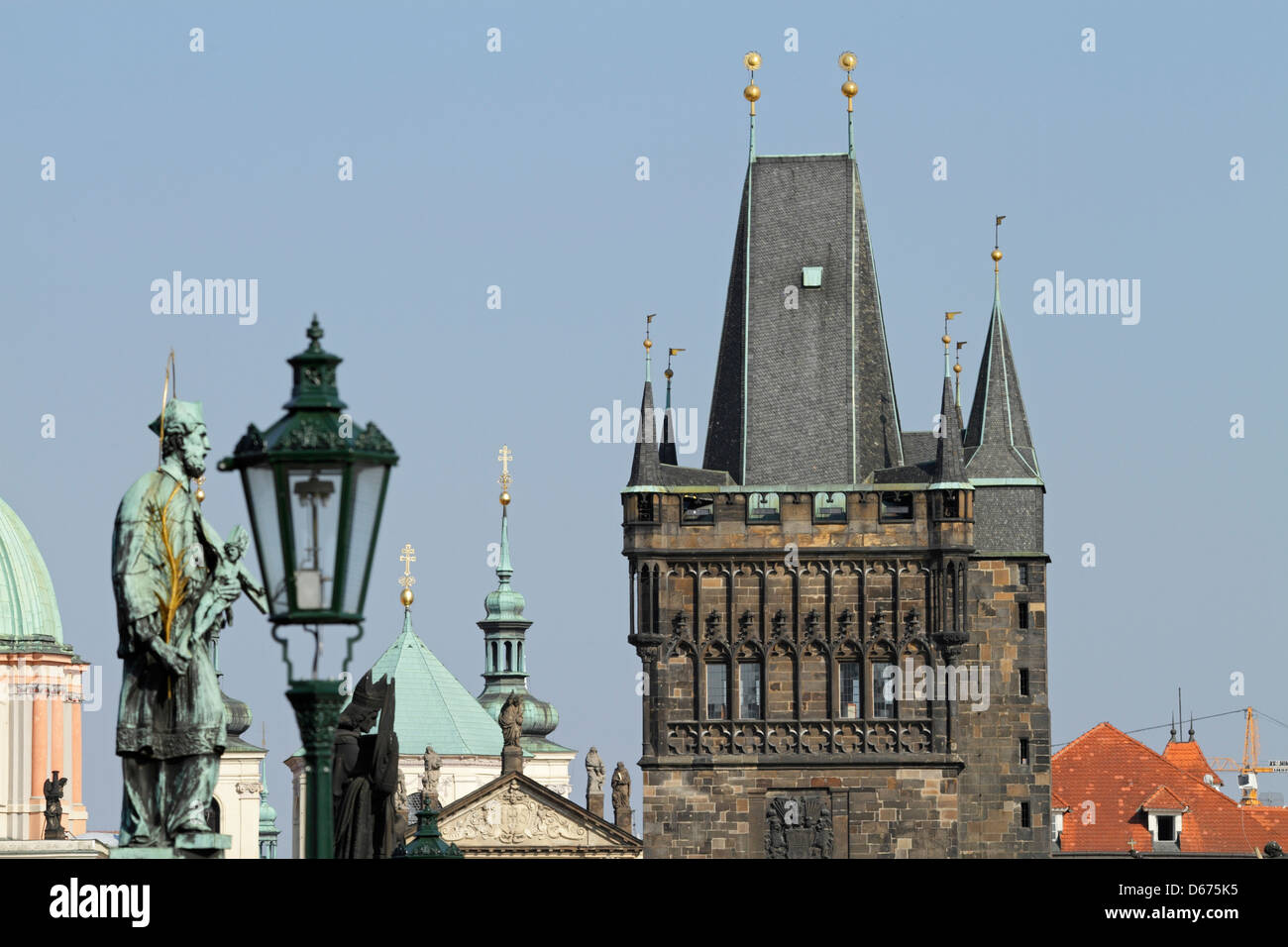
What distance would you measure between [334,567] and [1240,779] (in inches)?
5898

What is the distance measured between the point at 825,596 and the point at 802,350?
6515mm

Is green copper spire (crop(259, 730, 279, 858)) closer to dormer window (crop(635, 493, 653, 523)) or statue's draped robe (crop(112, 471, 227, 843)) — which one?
dormer window (crop(635, 493, 653, 523))

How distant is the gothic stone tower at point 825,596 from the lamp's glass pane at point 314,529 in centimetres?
6256

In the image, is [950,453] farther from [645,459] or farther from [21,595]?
[21,595]

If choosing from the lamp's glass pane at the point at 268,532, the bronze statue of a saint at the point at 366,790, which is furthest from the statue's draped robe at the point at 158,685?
the bronze statue of a saint at the point at 366,790

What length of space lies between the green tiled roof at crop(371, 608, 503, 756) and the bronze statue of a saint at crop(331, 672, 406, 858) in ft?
362

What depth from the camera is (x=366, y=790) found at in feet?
76.4

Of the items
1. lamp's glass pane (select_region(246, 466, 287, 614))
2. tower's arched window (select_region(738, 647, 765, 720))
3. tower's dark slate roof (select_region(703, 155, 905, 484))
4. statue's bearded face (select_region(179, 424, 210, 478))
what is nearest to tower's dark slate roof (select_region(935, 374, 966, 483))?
tower's dark slate roof (select_region(703, 155, 905, 484))

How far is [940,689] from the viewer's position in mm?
78562

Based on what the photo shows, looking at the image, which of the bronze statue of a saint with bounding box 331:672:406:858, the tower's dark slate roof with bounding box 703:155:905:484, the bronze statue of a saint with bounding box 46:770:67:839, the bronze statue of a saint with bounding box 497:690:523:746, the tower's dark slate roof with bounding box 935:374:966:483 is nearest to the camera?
the bronze statue of a saint with bounding box 331:672:406:858

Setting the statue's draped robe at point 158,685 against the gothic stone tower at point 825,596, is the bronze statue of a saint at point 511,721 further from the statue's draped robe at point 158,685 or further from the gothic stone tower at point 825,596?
the statue's draped robe at point 158,685

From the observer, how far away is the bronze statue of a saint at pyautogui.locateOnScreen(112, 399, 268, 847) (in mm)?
14703
